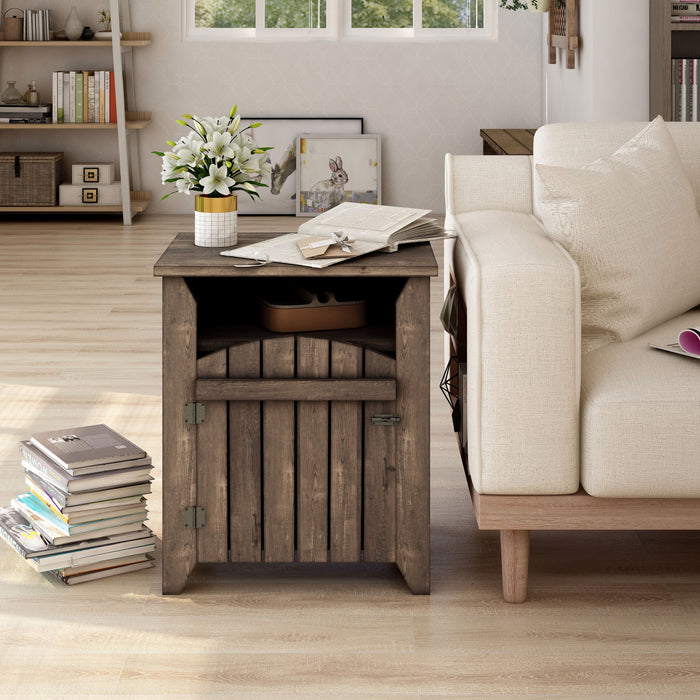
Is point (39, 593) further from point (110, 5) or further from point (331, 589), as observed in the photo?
point (110, 5)

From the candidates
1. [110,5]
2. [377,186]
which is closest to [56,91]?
[110,5]

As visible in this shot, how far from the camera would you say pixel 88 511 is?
85.5 inches

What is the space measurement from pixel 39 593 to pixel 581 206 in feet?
4.28

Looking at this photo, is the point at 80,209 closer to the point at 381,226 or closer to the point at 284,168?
the point at 284,168

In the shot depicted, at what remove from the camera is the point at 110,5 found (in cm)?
681

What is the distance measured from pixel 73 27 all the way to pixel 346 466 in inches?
220

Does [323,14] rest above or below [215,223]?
above

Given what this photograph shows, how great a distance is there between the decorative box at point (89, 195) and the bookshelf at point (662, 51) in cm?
353

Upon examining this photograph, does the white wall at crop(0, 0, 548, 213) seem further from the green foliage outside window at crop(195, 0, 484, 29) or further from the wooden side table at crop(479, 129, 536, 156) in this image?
the wooden side table at crop(479, 129, 536, 156)

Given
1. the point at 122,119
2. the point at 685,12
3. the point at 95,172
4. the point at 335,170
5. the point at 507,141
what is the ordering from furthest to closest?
the point at 335,170 → the point at 95,172 → the point at 122,119 → the point at 507,141 → the point at 685,12

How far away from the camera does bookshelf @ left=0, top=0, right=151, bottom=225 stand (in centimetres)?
673

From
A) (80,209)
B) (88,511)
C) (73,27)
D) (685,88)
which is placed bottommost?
(88,511)

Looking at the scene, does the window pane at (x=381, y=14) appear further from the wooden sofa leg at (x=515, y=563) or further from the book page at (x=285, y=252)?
the wooden sofa leg at (x=515, y=563)

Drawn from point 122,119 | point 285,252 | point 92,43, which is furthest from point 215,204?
point 92,43
